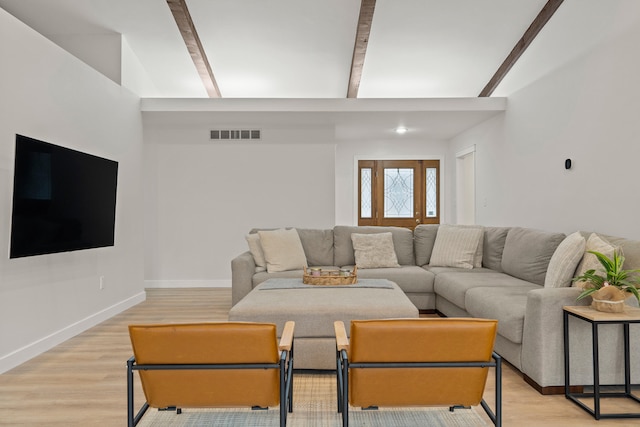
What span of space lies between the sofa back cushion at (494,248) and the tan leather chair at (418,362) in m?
3.15

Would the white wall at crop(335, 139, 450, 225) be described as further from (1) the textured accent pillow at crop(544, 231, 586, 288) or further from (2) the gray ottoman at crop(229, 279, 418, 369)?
(2) the gray ottoman at crop(229, 279, 418, 369)

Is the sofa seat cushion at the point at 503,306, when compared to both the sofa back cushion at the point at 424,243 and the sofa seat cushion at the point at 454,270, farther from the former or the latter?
the sofa back cushion at the point at 424,243

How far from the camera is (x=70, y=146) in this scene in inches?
169

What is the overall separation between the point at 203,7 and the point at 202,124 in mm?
2011

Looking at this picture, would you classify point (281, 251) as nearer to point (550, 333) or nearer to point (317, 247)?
point (317, 247)

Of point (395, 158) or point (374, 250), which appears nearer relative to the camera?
point (374, 250)

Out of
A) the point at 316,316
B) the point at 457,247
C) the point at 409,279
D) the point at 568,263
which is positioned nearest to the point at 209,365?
the point at 316,316

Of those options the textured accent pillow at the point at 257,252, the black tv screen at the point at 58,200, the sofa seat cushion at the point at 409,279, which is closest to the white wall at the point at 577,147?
the sofa seat cushion at the point at 409,279

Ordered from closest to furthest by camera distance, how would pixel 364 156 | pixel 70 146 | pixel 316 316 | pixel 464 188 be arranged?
pixel 316 316 → pixel 70 146 → pixel 464 188 → pixel 364 156

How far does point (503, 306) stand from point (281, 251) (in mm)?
2429

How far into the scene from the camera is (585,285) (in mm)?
2867

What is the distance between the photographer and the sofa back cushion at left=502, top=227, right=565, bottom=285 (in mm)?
3994

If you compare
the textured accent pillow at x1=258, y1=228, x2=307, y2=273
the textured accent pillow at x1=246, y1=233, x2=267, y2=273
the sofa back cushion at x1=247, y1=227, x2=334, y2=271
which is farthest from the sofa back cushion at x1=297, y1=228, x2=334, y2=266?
the textured accent pillow at x1=246, y1=233, x2=267, y2=273

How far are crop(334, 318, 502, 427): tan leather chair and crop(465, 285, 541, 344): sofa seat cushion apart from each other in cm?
123
